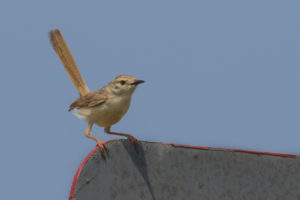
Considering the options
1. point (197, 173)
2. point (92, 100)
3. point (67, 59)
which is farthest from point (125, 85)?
point (197, 173)

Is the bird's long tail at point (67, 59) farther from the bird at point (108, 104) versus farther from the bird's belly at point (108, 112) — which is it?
the bird's belly at point (108, 112)

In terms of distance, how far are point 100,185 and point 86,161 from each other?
0.15m

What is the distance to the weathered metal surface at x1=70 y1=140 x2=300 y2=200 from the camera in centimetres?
273

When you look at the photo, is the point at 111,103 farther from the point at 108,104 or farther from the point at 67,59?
the point at 67,59

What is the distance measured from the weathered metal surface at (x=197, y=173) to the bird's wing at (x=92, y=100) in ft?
6.38

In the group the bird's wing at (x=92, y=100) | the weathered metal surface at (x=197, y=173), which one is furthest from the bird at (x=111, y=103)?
the weathered metal surface at (x=197, y=173)

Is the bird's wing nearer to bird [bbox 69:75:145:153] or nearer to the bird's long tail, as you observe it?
bird [bbox 69:75:145:153]

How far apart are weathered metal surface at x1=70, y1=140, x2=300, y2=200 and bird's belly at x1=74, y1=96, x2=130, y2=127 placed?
5.68 ft

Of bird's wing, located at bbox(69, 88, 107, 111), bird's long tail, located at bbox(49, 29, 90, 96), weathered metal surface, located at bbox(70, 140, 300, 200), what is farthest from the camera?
bird's long tail, located at bbox(49, 29, 90, 96)

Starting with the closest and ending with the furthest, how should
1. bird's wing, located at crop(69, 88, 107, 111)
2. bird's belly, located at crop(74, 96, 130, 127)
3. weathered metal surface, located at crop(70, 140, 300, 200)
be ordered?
weathered metal surface, located at crop(70, 140, 300, 200), bird's belly, located at crop(74, 96, 130, 127), bird's wing, located at crop(69, 88, 107, 111)

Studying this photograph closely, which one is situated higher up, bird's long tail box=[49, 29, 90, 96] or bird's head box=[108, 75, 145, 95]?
bird's long tail box=[49, 29, 90, 96]

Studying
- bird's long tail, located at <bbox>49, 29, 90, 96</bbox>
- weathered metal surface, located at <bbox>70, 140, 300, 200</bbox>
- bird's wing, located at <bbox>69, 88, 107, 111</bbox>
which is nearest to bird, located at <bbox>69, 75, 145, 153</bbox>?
bird's wing, located at <bbox>69, 88, 107, 111</bbox>

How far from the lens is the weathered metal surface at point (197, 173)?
273cm

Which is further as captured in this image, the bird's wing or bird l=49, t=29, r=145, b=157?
the bird's wing
